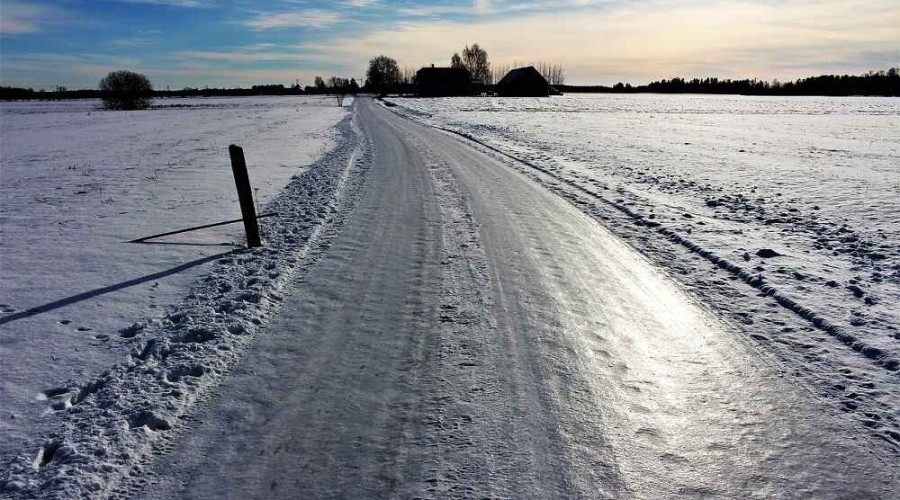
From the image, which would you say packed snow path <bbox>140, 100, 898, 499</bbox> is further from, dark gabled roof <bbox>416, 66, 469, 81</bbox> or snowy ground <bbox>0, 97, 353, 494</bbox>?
dark gabled roof <bbox>416, 66, 469, 81</bbox>

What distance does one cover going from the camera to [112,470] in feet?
9.07

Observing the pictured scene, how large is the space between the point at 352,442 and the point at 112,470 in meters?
1.25

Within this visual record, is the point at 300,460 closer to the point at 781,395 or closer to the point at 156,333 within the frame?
the point at 156,333

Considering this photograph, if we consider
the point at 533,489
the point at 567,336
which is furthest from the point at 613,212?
the point at 533,489

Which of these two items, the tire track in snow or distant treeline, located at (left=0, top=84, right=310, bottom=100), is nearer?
the tire track in snow

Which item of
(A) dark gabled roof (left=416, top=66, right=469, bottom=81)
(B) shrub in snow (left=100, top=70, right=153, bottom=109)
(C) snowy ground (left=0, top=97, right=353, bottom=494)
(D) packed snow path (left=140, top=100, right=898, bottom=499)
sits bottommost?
(D) packed snow path (left=140, top=100, right=898, bottom=499)

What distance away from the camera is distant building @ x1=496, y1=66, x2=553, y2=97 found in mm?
85688

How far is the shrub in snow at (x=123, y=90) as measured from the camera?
7119cm

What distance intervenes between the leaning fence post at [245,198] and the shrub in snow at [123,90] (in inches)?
3084

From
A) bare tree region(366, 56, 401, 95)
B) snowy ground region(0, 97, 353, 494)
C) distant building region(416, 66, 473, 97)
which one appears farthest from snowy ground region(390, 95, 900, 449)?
bare tree region(366, 56, 401, 95)

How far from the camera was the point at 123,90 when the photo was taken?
71438 mm

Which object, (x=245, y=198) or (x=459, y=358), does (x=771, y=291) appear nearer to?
(x=459, y=358)

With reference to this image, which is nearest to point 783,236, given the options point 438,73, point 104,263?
point 104,263

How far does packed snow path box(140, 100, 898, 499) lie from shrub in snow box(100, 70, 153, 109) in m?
81.1
